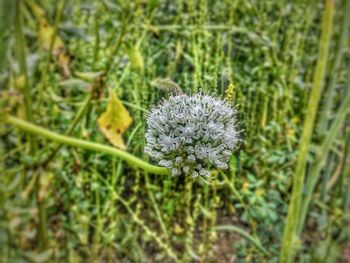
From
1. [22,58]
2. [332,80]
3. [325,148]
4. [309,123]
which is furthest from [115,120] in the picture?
[332,80]

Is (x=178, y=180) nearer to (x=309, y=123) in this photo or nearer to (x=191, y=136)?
(x=309, y=123)

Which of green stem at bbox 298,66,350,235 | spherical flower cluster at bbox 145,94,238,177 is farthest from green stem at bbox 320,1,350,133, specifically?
spherical flower cluster at bbox 145,94,238,177

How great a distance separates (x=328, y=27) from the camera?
84cm

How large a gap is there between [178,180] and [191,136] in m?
0.48

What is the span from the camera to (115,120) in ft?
2.45

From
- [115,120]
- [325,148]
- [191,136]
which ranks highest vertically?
[191,136]

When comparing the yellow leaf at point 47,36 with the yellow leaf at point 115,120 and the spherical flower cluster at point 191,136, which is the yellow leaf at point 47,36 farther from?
the spherical flower cluster at point 191,136

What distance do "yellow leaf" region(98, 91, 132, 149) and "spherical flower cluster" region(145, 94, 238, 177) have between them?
0.31 meters

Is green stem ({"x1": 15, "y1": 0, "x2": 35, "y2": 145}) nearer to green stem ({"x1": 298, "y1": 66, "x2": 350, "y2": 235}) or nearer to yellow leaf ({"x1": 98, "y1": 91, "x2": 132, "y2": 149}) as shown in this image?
yellow leaf ({"x1": 98, "y1": 91, "x2": 132, "y2": 149})

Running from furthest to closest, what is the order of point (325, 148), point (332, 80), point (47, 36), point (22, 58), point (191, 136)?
point (332, 80) → point (325, 148) → point (47, 36) → point (22, 58) → point (191, 136)

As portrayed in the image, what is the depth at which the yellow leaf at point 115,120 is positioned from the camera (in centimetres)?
74

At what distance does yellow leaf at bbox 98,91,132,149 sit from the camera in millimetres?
738

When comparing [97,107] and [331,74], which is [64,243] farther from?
[331,74]

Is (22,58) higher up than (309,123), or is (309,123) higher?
(22,58)
